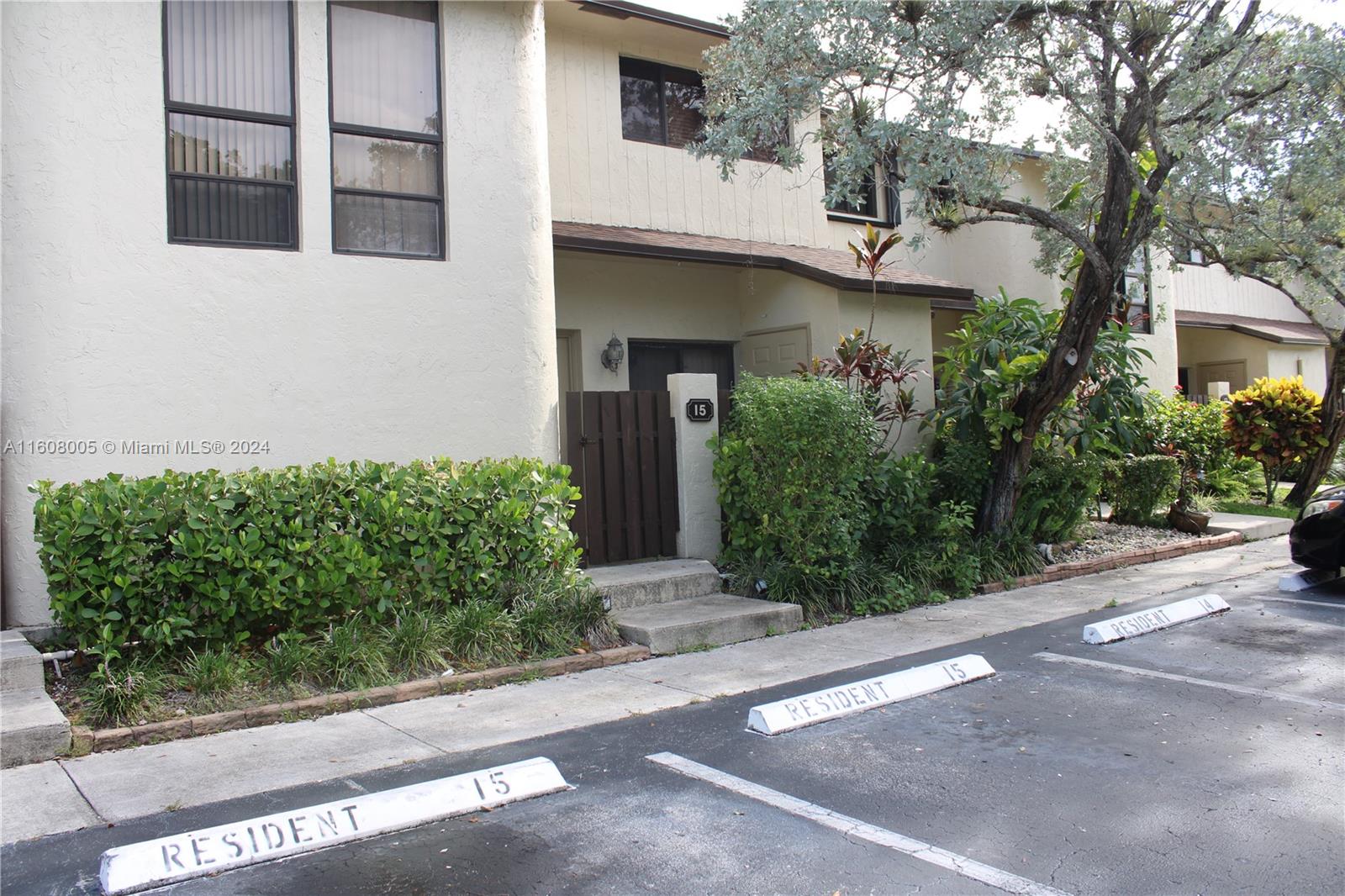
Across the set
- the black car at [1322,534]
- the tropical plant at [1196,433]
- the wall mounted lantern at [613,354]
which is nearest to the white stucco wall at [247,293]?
the wall mounted lantern at [613,354]

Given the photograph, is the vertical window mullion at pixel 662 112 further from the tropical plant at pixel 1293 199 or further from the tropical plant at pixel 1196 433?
the tropical plant at pixel 1196 433

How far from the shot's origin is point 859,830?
4.33m

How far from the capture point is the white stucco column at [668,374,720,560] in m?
9.89

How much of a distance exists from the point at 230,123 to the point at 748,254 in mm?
5783

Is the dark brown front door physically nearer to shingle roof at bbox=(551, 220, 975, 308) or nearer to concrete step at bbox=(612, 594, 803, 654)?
shingle roof at bbox=(551, 220, 975, 308)

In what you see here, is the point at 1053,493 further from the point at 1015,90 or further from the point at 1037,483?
the point at 1015,90

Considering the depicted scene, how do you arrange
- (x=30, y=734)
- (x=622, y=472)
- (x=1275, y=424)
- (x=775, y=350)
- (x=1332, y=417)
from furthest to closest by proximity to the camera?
(x=1275, y=424) < (x=1332, y=417) < (x=775, y=350) < (x=622, y=472) < (x=30, y=734)

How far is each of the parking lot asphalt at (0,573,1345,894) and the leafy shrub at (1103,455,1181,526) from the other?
6960 millimetres

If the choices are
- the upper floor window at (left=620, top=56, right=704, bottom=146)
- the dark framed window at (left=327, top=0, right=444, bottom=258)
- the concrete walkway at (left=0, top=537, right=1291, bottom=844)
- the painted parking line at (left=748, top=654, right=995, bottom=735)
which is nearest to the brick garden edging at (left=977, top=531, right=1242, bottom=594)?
the concrete walkway at (left=0, top=537, right=1291, bottom=844)

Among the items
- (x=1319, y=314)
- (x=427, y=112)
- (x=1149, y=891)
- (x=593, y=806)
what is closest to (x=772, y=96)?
(x=427, y=112)

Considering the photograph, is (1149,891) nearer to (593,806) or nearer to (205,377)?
(593,806)

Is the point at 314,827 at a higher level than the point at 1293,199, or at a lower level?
lower

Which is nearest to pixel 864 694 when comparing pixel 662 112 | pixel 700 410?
pixel 700 410

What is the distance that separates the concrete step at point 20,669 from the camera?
232 inches
